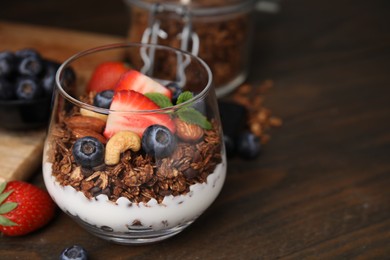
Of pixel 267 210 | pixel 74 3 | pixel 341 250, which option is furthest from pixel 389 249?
pixel 74 3

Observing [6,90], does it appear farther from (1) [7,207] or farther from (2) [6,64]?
(1) [7,207]

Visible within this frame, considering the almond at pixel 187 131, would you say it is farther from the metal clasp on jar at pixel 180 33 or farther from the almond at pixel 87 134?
the metal clasp on jar at pixel 180 33

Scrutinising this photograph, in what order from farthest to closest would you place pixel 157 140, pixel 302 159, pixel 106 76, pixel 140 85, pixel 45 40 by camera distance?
pixel 45 40 → pixel 302 159 → pixel 106 76 → pixel 140 85 → pixel 157 140

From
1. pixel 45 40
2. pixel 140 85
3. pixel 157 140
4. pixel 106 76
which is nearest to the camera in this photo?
pixel 157 140

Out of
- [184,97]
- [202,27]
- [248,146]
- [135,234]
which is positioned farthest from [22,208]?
[202,27]

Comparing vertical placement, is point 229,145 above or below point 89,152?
below

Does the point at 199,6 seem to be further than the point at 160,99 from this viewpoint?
Yes

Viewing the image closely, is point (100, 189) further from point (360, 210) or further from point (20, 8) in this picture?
point (20, 8)
